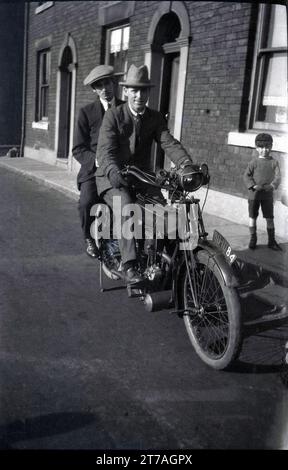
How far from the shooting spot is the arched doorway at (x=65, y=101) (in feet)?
31.8

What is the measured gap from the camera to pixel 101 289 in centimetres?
424

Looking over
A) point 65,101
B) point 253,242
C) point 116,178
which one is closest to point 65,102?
point 65,101

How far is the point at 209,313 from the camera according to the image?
10.2 ft

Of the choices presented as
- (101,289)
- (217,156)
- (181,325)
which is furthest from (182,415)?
(217,156)

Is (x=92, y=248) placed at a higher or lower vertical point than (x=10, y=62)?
lower

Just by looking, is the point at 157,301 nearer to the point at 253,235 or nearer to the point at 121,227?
the point at 121,227

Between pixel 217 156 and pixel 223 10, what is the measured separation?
2252 millimetres

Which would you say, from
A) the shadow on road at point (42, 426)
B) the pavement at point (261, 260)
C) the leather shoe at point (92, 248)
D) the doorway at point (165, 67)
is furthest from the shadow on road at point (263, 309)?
the doorway at point (165, 67)

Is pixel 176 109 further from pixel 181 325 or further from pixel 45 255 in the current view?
pixel 181 325

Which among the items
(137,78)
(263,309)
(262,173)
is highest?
(137,78)

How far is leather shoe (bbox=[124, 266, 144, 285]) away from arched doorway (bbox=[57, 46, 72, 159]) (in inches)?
297

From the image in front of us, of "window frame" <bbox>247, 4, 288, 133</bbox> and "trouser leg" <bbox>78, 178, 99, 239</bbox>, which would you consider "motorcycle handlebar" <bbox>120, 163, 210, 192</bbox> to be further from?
"window frame" <bbox>247, 4, 288, 133</bbox>

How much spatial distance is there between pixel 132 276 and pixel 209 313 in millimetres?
760

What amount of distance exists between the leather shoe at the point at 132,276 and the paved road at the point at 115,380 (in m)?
0.38
